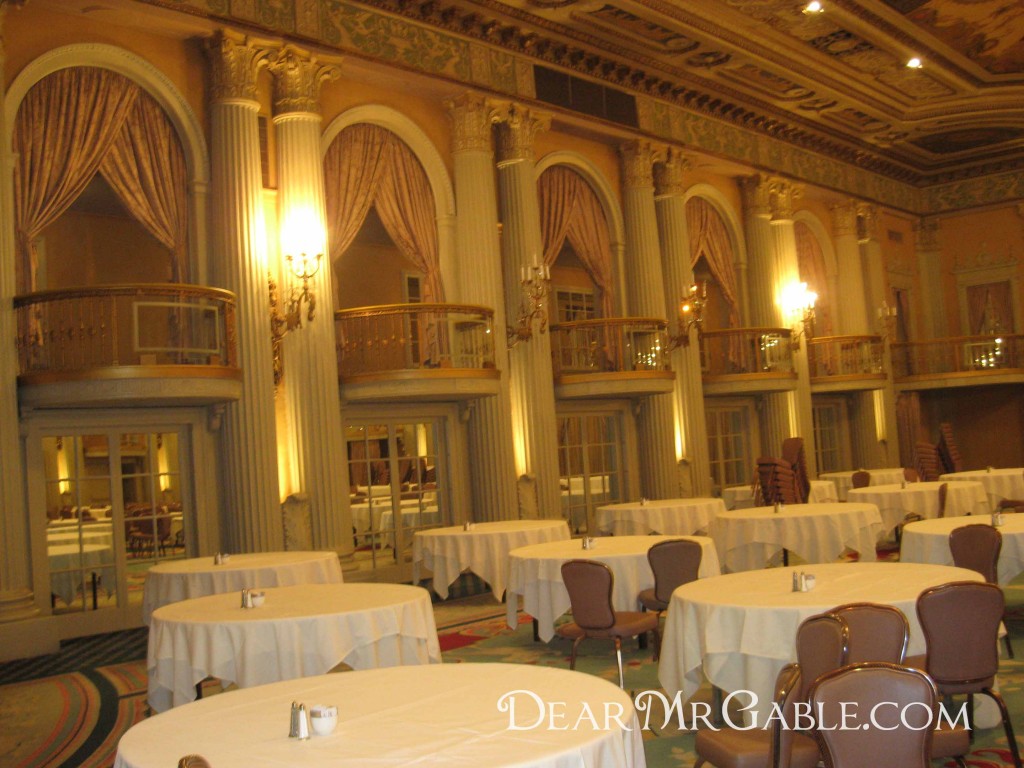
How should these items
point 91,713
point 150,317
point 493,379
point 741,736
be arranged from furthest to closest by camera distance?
point 150,317 < point 493,379 < point 91,713 < point 741,736

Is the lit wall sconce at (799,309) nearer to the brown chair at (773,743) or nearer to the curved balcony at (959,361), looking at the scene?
the curved balcony at (959,361)

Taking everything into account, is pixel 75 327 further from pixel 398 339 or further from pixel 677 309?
pixel 677 309

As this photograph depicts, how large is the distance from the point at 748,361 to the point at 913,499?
5.65 metres

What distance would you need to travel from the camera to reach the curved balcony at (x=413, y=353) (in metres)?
11.7

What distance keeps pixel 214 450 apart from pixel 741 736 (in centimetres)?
796

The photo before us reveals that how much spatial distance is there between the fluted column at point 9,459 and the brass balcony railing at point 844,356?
47.9 ft

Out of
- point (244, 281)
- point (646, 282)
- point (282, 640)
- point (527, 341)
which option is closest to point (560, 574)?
point (282, 640)

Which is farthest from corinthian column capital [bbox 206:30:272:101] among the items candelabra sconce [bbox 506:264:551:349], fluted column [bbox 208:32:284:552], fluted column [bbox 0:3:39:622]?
candelabra sconce [bbox 506:264:551:349]

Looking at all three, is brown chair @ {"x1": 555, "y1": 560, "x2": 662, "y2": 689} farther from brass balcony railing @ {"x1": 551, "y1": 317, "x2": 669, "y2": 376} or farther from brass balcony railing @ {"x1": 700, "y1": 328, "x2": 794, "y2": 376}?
brass balcony railing @ {"x1": 700, "y1": 328, "x2": 794, "y2": 376}

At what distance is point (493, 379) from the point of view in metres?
12.3

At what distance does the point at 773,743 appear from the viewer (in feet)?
11.5

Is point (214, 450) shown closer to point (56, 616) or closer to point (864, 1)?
point (56, 616)

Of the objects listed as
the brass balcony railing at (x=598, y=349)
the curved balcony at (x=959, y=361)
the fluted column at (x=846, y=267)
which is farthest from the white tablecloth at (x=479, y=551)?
the curved balcony at (x=959, y=361)

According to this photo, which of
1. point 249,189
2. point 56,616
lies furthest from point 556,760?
point 249,189
